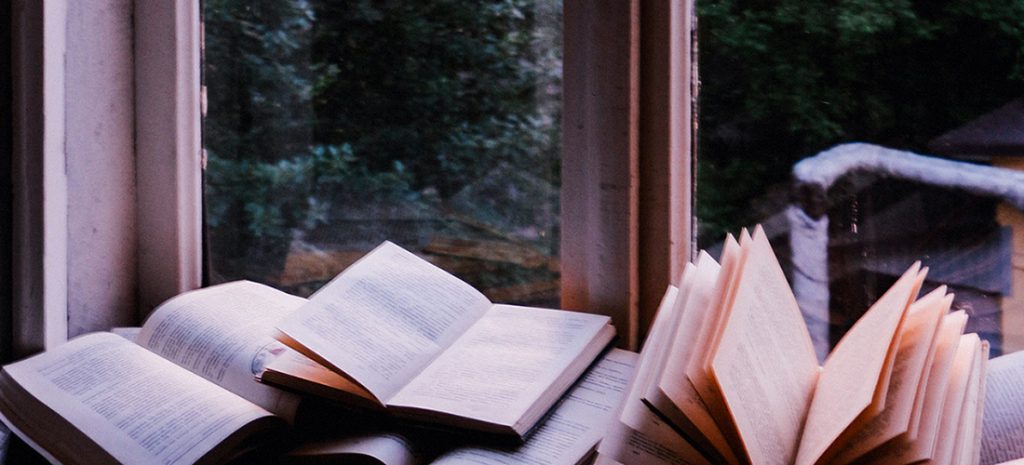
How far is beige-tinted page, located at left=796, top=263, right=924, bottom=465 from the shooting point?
57 centimetres

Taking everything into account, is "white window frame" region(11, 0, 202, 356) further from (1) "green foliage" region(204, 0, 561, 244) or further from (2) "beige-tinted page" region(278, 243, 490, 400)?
(2) "beige-tinted page" region(278, 243, 490, 400)

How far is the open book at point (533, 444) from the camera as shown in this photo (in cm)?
79

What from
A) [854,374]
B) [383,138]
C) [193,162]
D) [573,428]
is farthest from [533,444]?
[193,162]

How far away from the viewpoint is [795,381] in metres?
0.72

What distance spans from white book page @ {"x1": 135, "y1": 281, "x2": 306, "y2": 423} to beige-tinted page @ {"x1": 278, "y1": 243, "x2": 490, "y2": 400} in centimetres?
10

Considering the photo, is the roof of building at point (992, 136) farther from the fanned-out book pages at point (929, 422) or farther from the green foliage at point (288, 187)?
the green foliage at point (288, 187)

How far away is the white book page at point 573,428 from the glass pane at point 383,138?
0.93 ft

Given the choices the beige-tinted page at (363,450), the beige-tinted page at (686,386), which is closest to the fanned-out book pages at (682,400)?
the beige-tinted page at (686,386)

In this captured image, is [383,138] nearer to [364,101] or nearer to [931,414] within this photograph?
[364,101]

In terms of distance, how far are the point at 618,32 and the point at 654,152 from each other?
0.16 meters

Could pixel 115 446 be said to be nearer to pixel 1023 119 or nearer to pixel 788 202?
pixel 788 202

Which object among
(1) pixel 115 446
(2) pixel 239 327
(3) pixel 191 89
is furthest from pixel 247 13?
(1) pixel 115 446

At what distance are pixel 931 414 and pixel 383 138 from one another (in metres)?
0.94

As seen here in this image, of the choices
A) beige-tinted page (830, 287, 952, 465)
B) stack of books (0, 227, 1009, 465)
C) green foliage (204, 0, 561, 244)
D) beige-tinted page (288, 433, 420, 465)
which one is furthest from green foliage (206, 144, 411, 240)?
beige-tinted page (830, 287, 952, 465)
